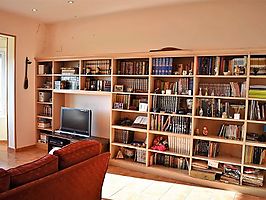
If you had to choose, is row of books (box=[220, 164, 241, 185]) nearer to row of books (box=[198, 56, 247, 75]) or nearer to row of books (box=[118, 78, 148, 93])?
row of books (box=[198, 56, 247, 75])

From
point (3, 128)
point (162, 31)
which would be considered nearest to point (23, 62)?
point (3, 128)

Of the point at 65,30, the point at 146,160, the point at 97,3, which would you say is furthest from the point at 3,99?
the point at 146,160

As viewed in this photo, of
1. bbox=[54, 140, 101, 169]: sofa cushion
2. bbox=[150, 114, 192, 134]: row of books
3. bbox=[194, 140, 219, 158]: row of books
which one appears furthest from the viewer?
bbox=[150, 114, 192, 134]: row of books


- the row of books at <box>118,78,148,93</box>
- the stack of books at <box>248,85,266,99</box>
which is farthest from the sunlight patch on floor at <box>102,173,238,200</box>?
the row of books at <box>118,78,148,93</box>

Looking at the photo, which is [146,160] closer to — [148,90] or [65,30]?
[148,90]

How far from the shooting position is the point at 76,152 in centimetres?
226

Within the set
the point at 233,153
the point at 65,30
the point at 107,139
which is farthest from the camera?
the point at 65,30

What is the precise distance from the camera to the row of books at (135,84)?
13.4 ft

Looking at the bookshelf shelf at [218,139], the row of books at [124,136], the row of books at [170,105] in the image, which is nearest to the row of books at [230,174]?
the bookshelf shelf at [218,139]

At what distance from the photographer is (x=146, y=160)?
402cm

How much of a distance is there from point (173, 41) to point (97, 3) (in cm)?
137

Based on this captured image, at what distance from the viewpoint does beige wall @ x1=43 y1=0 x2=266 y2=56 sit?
11.6 ft

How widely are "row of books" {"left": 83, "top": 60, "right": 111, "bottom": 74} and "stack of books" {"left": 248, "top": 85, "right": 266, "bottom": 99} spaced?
2299 mm

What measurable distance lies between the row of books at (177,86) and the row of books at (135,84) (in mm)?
184
